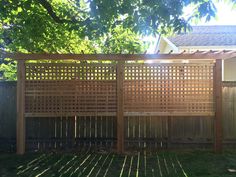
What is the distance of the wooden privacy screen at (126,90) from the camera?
23.8ft

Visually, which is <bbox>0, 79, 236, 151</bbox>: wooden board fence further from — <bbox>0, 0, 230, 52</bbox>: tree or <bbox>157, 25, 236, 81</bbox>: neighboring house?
<bbox>157, 25, 236, 81</bbox>: neighboring house

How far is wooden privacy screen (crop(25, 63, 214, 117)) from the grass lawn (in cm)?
87

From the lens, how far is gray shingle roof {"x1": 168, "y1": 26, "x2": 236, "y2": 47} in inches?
493

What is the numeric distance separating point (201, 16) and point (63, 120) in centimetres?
399

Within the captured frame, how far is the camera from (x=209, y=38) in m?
13.1

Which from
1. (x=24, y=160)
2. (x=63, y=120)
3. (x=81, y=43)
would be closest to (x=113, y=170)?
(x=24, y=160)

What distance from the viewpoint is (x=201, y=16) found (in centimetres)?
529

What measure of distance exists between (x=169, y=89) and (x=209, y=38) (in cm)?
660

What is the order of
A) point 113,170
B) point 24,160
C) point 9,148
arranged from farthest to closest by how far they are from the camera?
point 9,148
point 24,160
point 113,170

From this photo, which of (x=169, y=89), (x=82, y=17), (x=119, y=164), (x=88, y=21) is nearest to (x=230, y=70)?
(x=169, y=89)

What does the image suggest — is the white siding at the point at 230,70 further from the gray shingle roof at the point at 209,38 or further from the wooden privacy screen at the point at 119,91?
the wooden privacy screen at the point at 119,91

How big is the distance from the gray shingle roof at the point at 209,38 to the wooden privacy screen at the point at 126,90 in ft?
18.3

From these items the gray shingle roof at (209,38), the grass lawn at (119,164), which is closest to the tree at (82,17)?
the grass lawn at (119,164)

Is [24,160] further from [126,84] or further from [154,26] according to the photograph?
[154,26]
